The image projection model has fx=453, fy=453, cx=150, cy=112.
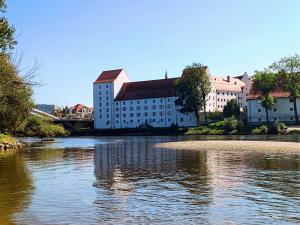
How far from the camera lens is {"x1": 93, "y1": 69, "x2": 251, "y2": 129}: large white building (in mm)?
166125

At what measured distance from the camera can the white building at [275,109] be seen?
13249cm

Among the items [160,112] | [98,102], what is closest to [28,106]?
[160,112]

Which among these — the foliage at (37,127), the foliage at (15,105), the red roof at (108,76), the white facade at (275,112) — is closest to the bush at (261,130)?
the white facade at (275,112)

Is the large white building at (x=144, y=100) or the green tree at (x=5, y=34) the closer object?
the green tree at (x=5, y=34)

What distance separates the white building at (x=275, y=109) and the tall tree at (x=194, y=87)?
47.1ft

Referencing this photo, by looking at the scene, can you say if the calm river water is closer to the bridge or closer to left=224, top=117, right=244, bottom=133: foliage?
left=224, top=117, right=244, bottom=133: foliage

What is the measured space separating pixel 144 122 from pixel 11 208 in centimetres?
15612

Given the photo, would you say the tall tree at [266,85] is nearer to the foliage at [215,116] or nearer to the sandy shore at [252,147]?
the foliage at [215,116]

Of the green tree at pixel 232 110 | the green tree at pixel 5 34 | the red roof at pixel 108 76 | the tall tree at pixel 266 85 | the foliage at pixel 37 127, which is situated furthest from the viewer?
the red roof at pixel 108 76

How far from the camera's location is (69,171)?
29.4 metres

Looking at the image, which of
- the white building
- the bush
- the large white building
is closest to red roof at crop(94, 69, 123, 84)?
the large white building

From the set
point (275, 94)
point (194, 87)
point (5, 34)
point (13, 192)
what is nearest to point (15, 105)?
point (5, 34)

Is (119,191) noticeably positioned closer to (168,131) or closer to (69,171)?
(69,171)

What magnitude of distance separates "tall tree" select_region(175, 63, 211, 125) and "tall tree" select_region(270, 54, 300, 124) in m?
22.1
